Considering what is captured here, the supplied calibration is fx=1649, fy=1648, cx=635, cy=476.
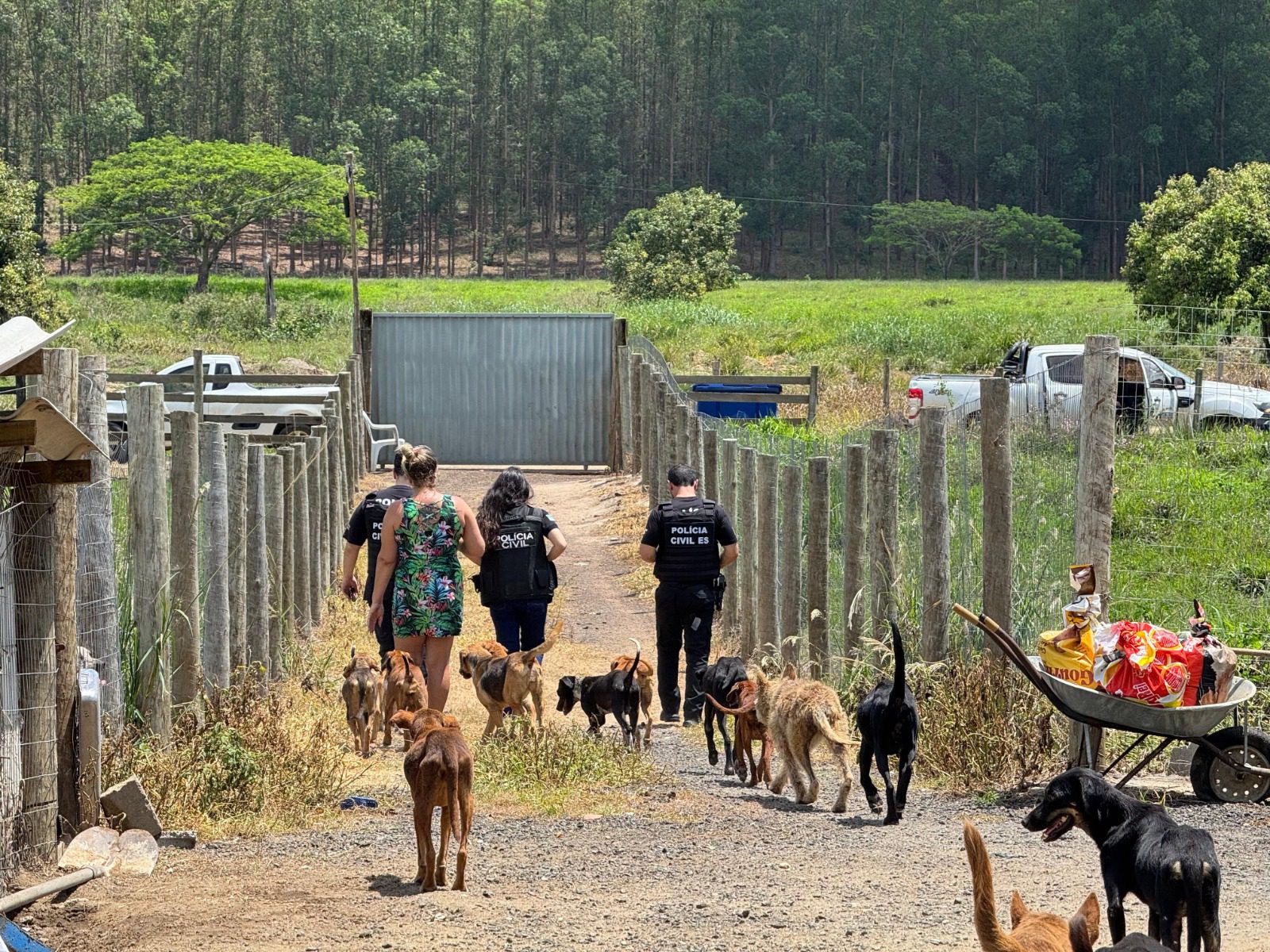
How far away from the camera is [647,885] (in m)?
6.10

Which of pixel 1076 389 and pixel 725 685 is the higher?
pixel 1076 389

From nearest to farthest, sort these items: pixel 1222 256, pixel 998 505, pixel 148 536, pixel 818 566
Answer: pixel 148 536, pixel 998 505, pixel 818 566, pixel 1222 256

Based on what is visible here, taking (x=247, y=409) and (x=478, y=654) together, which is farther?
(x=247, y=409)

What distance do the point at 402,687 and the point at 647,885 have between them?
311 cm

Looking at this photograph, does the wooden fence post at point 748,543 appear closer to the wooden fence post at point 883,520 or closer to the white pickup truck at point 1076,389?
the wooden fence post at point 883,520

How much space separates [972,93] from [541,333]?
10238 cm

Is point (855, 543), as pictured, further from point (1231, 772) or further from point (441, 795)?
point (441, 795)

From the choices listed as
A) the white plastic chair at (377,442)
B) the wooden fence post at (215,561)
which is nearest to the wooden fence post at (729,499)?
the wooden fence post at (215,561)

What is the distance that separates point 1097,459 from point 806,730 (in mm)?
1974

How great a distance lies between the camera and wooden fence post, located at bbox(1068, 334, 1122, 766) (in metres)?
7.92

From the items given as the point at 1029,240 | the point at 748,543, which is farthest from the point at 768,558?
the point at 1029,240

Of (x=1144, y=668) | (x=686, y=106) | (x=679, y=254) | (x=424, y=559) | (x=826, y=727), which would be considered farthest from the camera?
(x=686, y=106)

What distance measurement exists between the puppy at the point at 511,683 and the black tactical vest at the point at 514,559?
68 centimetres

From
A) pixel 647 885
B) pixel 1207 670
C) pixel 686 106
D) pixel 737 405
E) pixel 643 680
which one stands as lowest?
pixel 647 885
